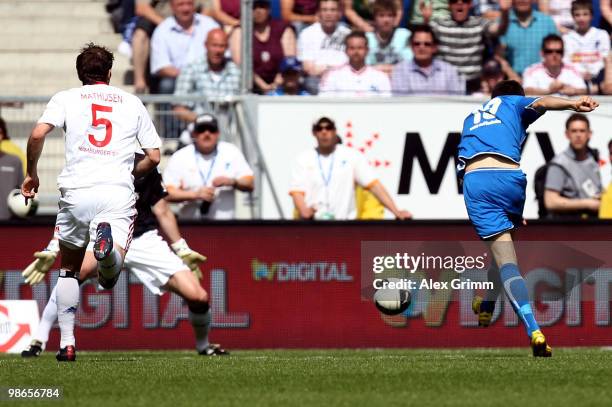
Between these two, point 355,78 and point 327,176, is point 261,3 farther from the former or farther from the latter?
point 327,176

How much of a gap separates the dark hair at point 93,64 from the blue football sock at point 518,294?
331 centimetres

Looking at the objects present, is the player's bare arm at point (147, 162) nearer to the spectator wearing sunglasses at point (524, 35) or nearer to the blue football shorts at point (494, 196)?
the blue football shorts at point (494, 196)

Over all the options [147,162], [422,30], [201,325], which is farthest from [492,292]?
[422,30]

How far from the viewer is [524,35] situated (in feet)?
53.1

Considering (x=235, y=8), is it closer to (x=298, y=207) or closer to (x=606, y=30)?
(x=298, y=207)

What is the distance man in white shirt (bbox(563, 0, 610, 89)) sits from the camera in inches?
628

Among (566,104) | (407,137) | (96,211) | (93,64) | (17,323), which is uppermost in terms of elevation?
(93,64)

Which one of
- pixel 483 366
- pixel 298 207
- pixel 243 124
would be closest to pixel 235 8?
pixel 243 124

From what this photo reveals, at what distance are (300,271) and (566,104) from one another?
5077 millimetres

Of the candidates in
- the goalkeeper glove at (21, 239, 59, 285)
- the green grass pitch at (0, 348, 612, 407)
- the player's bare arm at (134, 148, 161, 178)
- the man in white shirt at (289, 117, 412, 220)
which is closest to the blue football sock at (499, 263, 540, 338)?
the green grass pitch at (0, 348, 612, 407)

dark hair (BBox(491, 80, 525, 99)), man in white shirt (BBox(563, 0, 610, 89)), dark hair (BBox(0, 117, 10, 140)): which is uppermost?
man in white shirt (BBox(563, 0, 610, 89))

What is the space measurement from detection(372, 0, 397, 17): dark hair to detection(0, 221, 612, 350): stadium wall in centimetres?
298

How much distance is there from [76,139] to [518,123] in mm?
3315

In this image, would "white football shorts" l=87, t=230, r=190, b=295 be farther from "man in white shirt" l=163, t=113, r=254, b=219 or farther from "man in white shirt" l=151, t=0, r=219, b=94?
"man in white shirt" l=151, t=0, r=219, b=94
